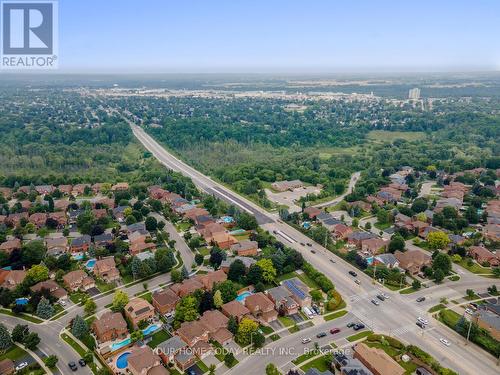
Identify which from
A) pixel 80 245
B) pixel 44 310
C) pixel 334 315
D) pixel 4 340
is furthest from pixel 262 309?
pixel 80 245

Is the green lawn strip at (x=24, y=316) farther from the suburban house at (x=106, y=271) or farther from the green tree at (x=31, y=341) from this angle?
the suburban house at (x=106, y=271)

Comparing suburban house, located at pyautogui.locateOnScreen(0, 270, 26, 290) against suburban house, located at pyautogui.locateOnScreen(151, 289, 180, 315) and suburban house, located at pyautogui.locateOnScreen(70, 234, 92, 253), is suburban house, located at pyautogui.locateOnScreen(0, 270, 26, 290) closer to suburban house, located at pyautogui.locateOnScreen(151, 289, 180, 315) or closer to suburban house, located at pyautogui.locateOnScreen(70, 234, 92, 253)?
suburban house, located at pyautogui.locateOnScreen(70, 234, 92, 253)

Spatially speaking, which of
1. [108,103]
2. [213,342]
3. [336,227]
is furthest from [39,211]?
[108,103]

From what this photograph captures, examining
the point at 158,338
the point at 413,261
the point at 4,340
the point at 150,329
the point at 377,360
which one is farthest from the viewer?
the point at 413,261

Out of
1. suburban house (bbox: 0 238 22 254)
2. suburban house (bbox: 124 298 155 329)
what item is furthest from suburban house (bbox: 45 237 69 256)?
suburban house (bbox: 124 298 155 329)

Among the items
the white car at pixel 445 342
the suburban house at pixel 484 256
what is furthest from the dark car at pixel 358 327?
the suburban house at pixel 484 256

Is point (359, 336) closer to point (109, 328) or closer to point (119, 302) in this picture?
point (109, 328)

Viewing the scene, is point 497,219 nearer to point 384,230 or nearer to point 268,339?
point 384,230
